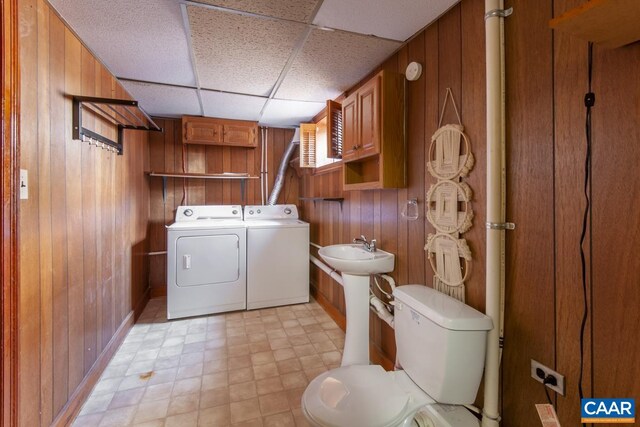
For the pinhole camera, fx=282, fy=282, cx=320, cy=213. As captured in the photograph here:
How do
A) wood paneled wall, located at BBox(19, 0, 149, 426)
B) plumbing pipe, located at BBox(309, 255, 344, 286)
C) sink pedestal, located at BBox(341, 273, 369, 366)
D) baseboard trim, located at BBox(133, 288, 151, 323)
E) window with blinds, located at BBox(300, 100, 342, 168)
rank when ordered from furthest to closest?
1. window with blinds, located at BBox(300, 100, 342, 168)
2. baseboard trim, located at BBox(133, 288, 151, 323)
3. plumbing pipe, located at BBox(309, 255, 344, 286)
4. sink pedestal, located at BBox(341, 273, 369, 366)
5. wood paneled wall, located at BBox(19, 0, 149, 426)

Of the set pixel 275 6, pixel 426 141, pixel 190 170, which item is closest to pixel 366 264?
pixel 426 141

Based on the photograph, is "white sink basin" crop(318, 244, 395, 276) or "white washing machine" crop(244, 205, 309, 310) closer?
"white sink basin" crop(318, 244, 395, 276)

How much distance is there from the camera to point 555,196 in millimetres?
997

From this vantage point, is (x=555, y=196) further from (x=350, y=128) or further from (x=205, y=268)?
(x=205, y=268)

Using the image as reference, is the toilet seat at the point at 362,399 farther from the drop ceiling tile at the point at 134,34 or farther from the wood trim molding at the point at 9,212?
the drop ceiling tile at the point at 134,34

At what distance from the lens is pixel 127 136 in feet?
8.45

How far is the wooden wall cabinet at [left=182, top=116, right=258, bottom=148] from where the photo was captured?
327cm

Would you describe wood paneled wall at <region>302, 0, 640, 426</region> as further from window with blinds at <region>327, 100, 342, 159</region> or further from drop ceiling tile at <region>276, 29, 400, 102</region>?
window with blinds at <region>327, 100, 342, 159</region>

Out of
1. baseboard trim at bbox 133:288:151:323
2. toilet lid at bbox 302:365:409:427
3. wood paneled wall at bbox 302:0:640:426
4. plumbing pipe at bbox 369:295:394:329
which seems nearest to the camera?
wood paneled wall at bbox 302:0:640:426

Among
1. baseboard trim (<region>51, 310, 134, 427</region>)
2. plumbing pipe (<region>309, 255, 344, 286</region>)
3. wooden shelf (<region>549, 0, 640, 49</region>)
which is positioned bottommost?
baseboard trim (<region>51, 310, 134, 427</region>)

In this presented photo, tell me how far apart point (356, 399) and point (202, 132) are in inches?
125

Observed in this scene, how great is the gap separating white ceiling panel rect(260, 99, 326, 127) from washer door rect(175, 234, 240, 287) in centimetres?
142

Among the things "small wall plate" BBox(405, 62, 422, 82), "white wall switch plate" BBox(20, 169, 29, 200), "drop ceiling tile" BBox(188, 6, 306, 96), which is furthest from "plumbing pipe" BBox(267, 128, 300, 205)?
"white wall switch plate" BBox(20, 169, 29, 200)

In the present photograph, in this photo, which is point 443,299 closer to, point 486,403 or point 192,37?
point 486,403
